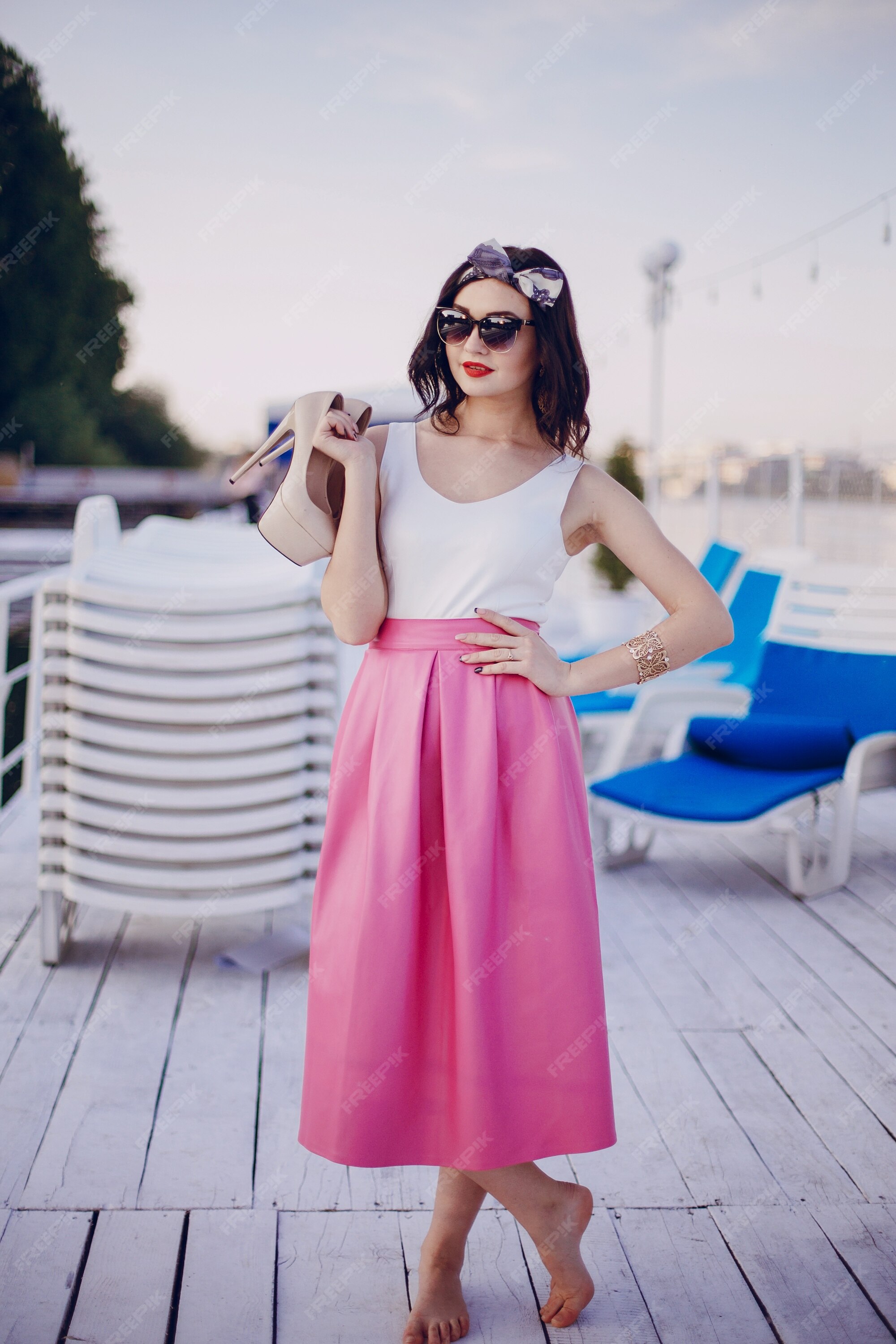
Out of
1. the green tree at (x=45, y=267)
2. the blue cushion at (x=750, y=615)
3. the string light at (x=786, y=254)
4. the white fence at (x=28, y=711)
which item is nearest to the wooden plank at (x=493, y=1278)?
the white fence at (x=28, y=711)

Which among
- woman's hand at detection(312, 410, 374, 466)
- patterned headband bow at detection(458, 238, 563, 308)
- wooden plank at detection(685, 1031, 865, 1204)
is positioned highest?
patterned headband bow at detection(458, 238, 563, 308)

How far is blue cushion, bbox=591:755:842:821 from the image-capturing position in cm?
349

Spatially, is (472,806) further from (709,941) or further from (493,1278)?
(709,941)

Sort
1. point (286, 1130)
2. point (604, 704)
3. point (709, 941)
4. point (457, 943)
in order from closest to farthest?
point (457, 943), point (286, 1130), point (709, 941), point (604, 704)

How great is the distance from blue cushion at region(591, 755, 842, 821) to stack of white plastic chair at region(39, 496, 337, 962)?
1194 millimetres

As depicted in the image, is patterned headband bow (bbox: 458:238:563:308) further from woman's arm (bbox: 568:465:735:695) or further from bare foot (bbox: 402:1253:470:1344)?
bare foot (bbox: 402:1253:470:1344)

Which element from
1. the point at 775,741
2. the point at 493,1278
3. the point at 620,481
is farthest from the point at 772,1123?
the point at 620,481

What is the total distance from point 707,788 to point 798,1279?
2.09 meters

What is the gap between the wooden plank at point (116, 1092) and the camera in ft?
6.34

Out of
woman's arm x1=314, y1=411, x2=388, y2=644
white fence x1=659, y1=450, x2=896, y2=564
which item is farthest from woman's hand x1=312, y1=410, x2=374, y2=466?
white fence x1=659, y1=450, x2=896, y2=564

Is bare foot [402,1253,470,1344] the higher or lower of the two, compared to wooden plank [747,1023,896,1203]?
higher

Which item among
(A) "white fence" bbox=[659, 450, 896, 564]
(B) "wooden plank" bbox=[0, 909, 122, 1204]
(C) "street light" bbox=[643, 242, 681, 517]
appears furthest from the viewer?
(C) "street light" bbox=[643, 242, 681, 517]

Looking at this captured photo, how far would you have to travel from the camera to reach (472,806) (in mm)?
1495

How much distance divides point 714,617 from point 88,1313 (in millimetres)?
1405
